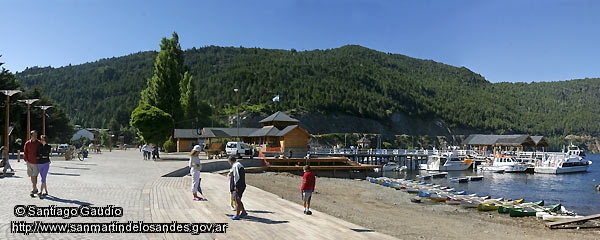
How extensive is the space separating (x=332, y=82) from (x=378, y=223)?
17675 centimetres

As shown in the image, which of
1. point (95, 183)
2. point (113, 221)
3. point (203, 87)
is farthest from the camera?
point (203, 87)

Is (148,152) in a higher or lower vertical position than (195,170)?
lower

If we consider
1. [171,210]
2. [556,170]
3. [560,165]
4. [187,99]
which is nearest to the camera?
[171,210]

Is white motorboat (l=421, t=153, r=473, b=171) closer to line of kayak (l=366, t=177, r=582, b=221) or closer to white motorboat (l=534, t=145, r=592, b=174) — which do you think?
white motorboat (l=534, t=145, r=592, b=174)

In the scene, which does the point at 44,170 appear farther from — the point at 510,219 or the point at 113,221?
the point at 510,219

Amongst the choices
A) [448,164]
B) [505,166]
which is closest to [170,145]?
[448,164]

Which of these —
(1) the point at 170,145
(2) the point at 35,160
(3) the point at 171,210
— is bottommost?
(3) the point at 171,210

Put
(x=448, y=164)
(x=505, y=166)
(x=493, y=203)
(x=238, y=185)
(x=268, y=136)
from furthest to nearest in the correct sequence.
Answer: (x=448, y=164)
(x=505, y=166)
(x=268, y=136)
(x=493, y=203)
(x=238, y=185)

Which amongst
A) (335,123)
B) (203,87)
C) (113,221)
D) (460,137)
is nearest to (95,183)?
(113,221)

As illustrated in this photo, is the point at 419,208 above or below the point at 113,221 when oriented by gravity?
below

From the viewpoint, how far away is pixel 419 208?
22922 millimetres

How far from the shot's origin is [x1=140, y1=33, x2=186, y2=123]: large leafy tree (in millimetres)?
71250

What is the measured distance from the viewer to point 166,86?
71.8m

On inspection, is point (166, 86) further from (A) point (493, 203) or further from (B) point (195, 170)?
(B) point (195, 170)
